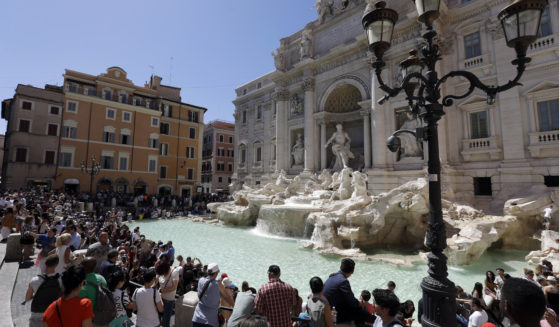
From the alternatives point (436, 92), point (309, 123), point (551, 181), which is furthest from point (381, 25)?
point (309, 123)

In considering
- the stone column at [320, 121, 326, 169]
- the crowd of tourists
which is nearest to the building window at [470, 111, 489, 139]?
the stone column at [320, 121, 326, 169]

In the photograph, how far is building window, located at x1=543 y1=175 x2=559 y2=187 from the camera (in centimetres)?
1113

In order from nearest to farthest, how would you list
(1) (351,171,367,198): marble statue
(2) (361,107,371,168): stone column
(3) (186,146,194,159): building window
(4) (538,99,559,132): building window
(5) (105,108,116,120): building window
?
(4) (538,99,559,132): building window, (1) (351,171,367,198): marble statue, (2) (361,107,371,168): stone column, (5) (105,108,116,120): building window, (3) (186,146,194,159): building window

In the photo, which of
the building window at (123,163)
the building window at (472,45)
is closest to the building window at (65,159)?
the building window at (123,163)

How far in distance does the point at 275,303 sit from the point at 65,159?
27781mm

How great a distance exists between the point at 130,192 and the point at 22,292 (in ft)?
79.1

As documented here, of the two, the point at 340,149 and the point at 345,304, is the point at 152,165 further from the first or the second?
the point at 345,304

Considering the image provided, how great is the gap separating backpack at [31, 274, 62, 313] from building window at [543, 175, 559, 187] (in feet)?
51.3

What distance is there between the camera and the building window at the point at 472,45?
13434 mm

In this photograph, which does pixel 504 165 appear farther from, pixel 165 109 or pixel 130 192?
pixel 165 109

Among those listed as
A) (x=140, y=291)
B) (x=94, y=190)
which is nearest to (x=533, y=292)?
(x=140, y=291)

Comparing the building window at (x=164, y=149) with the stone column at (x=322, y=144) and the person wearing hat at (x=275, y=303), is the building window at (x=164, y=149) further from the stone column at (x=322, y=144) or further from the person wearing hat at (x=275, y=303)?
the person wearing hat at (x=275, y=303)

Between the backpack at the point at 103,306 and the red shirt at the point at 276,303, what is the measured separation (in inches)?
57.4

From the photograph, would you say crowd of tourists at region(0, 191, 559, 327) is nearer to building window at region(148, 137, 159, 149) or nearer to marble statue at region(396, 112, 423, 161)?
marble statue at region(396, 112, 423, 161)
